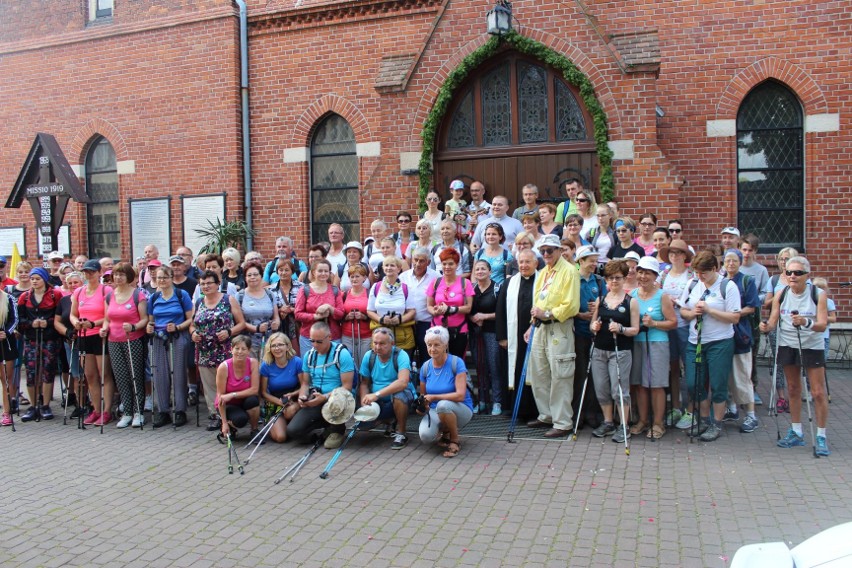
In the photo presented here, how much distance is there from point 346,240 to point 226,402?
718 cm

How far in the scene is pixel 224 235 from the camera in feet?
48.3

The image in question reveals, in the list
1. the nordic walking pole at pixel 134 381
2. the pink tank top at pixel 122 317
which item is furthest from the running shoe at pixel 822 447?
the pink tank top at pixel 122 317

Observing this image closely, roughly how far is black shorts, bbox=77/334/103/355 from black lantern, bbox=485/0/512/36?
7225 mm

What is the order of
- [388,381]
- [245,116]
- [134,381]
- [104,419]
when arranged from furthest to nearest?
[245,116]
[104,419]
[134,381]
[388,381]

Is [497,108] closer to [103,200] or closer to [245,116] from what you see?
[245,116]

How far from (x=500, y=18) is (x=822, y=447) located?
24.5 ft

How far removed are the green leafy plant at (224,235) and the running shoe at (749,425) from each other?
1016 centimetres

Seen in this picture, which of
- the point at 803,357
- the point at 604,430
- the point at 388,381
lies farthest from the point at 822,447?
the point at 388,381

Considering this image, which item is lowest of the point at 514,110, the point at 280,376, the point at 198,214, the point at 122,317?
the point at 280,376

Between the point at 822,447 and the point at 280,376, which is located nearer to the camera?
the point at 822,447

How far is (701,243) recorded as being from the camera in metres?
12.2

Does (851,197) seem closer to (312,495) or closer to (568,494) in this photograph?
(568,494)

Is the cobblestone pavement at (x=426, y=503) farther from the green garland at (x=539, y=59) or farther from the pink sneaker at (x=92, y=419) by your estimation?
the green garland at (x=539, y=59)

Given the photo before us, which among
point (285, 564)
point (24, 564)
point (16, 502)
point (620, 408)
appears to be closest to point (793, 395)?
point (620, 408)
